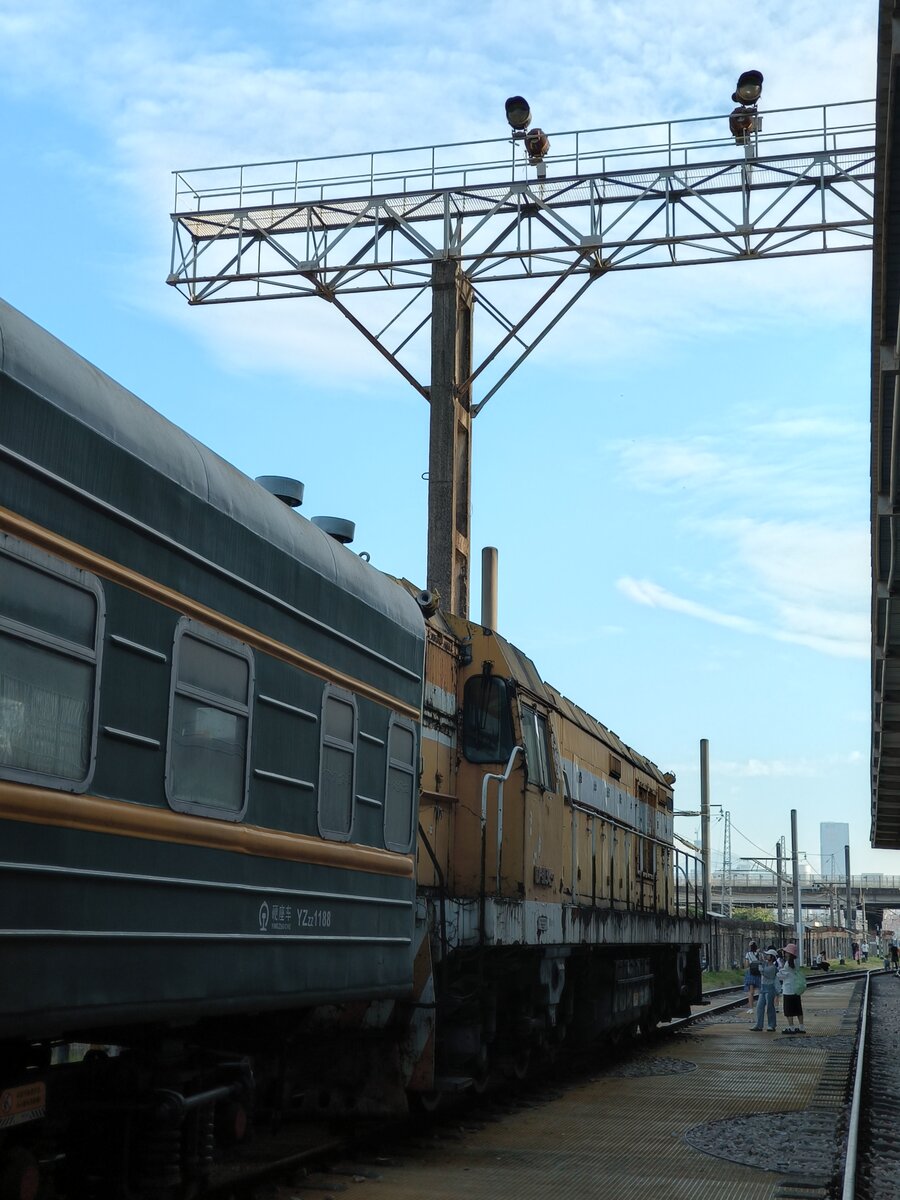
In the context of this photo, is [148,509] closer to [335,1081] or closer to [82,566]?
[82,566]

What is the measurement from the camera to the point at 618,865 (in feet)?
55.4

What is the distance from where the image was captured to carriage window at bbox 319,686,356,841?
302 inches

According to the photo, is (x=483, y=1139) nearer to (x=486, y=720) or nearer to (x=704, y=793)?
(x=486, y=720)

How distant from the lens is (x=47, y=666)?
5.15 metres

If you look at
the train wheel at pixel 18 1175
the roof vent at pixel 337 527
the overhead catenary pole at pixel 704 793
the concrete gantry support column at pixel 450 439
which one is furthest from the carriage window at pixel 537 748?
the overhead catenary pole at pixel 704 793

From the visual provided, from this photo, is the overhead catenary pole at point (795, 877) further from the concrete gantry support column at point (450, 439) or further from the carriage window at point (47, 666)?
the carriage window at point (47, 666)

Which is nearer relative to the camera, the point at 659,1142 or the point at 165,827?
the point at 165,827

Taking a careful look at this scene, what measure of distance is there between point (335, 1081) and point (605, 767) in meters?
8.06

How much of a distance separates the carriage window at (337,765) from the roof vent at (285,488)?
1.18m

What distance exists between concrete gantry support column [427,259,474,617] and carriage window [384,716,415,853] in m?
4.39

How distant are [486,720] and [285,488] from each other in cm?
432

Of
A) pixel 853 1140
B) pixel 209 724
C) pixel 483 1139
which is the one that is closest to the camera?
pixel 209 724

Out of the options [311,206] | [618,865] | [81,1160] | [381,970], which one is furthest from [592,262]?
[81,1160]

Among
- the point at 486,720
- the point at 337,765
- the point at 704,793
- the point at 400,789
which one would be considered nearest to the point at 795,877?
the point at 704,793
